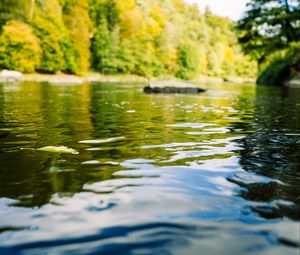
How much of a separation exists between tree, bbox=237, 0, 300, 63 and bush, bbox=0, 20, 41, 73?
2707cm

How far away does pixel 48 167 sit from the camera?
363 centimetres

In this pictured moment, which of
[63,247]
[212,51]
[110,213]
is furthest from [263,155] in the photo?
[212,51]

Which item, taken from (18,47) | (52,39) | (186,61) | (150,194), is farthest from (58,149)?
(186,61)

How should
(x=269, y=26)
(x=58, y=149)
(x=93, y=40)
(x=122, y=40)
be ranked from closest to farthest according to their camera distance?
(x=58, y=149) → (x=269, y=26) → (x=93, y=40) → (x=122, y=40)

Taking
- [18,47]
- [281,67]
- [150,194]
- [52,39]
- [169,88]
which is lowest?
[150,194]

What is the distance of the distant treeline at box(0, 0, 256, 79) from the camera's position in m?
44.9

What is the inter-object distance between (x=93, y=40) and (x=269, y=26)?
3914 centimetres

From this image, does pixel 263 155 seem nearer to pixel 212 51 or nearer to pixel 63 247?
pixel 63 247

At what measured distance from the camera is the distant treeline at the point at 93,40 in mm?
44875

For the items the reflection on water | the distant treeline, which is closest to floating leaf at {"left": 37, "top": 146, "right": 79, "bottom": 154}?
the reflection on water

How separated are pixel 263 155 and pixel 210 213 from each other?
6.83ft

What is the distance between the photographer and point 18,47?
146 ft

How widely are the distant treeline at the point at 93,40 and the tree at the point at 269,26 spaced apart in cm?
204

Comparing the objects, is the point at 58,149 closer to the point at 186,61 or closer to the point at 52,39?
the point at 52,39
